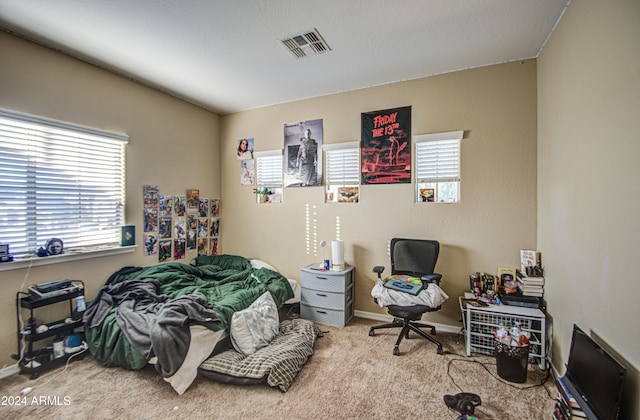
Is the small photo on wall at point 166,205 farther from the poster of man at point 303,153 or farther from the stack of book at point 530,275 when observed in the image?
the stack of book at point 530,275

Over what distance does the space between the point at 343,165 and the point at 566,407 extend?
2774 mm

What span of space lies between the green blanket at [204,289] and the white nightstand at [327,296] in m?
0.24

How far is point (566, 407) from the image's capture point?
158 cm

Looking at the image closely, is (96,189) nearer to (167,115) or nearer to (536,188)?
(167,115)

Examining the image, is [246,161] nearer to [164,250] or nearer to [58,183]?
[164,250]

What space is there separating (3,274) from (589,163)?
4.24 m

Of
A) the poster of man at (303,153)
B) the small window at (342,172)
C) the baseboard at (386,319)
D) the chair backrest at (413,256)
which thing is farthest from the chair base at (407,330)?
the poster of man at (303,153)

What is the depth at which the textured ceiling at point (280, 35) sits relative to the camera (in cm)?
203

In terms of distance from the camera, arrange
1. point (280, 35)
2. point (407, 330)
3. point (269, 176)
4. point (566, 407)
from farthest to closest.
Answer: point (269, 176) → point (407, 330) → point (280, 35) → point (566, 407)

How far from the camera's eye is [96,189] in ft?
9.57

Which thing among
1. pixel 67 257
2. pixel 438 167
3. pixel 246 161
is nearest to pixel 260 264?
pixel 246 161

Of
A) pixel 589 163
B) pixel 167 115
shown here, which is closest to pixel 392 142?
pixel 589 163

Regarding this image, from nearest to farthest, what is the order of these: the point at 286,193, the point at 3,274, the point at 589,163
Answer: the point at 589,163 → the point at 3,274 → the point at 286,193

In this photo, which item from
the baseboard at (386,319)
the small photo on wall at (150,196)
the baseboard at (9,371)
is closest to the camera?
the baseboard at (9,371)
